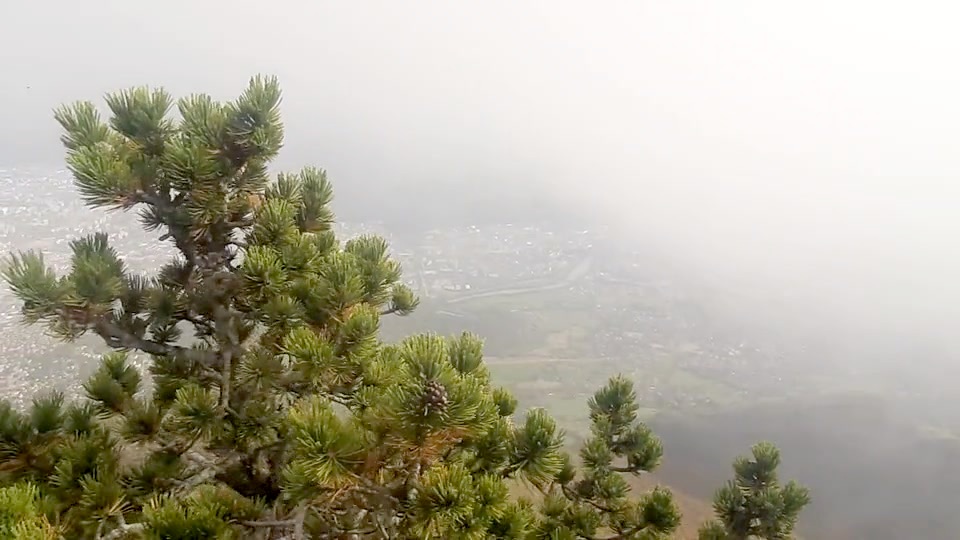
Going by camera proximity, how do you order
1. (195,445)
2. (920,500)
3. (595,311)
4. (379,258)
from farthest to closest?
1. (595,311)
2. (920,500)
3. (379,258)
4. (195,445)

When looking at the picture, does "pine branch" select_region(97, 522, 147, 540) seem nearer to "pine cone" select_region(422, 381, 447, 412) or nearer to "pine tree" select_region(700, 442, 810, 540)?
"pine cone" select_region(422, 381, 447, 412)

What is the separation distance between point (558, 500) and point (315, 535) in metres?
2.60

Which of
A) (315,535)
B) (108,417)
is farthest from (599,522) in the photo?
(108,417)

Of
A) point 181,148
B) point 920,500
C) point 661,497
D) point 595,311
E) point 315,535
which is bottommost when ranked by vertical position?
point 315,535

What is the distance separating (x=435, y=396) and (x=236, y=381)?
1.96 meters

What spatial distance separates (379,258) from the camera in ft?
13.9

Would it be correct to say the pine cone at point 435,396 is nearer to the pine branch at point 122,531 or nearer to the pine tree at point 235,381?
the pine tree at point 235,381

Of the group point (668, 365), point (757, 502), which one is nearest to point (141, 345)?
point (757, 502)

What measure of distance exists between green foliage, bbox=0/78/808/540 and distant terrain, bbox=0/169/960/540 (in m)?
0.67

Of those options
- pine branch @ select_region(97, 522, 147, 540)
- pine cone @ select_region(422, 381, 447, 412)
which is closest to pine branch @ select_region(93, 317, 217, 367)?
pine branch @ select_region(97, 522, 147, 540)

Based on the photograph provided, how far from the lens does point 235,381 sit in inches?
146

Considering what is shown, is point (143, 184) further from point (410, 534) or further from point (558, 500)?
point (558, 500)

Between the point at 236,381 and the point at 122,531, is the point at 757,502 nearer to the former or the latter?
the point at 236,381

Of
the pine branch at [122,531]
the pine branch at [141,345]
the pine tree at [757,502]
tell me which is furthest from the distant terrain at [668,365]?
the pine tree at [757,502]
